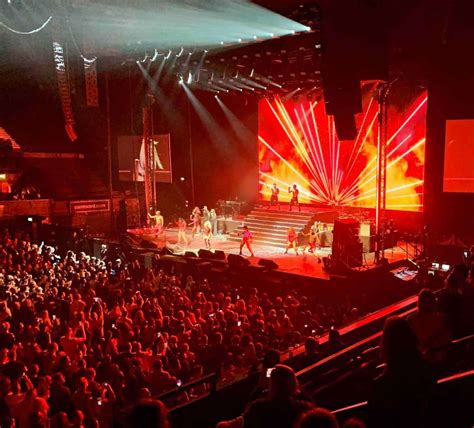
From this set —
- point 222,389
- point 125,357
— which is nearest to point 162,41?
point 125,357

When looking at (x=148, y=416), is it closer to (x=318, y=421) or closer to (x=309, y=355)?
(x=318, y=421)

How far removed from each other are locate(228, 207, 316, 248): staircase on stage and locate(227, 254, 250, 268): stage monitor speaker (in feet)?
12.8

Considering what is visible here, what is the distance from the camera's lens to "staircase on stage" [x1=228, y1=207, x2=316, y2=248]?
1902 cm

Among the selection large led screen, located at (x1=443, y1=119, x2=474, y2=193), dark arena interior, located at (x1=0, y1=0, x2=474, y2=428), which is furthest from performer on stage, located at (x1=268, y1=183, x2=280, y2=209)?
large led screen, located at (x1=443, y1=119, x2=474, y2=193)

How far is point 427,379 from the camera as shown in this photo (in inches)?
104

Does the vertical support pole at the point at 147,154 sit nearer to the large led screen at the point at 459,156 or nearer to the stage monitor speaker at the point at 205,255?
the stage monitor speaker at the point at 205,255

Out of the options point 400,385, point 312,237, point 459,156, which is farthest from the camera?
point 312,237

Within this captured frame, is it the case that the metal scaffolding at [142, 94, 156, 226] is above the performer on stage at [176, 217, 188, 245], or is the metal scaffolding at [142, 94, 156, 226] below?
above

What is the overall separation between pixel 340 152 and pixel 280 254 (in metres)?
5.75

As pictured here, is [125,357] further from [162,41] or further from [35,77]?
[35,77]

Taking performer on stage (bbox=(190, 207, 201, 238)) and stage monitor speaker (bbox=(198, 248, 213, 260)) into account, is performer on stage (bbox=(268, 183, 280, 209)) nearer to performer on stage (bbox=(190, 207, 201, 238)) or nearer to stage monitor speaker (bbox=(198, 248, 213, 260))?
performer on stage (bbox=(190, 207, 201, 238))

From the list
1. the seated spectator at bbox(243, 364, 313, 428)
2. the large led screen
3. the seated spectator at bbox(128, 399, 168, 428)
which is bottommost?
the seated spectator at bbox(243, 364, 313, 428)

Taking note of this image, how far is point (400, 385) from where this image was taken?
8.55 feet

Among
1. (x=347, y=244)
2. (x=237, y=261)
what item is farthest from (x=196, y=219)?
(x=347, y=244)
